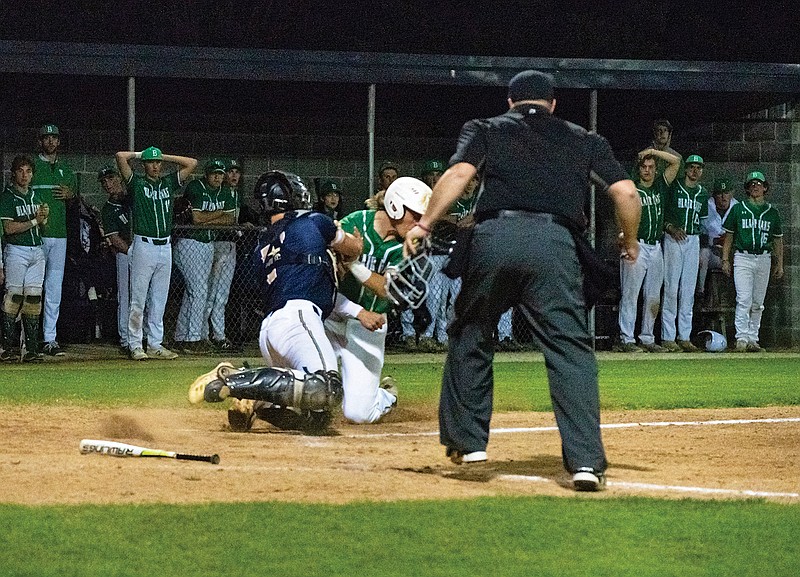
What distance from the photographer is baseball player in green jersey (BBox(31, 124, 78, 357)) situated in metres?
13.6

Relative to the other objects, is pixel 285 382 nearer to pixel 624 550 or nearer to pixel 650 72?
pixel 624 550

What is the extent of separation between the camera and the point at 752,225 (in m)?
15.6

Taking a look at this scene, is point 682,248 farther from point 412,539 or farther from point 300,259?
point 412,539

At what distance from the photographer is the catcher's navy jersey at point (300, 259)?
7781 mm

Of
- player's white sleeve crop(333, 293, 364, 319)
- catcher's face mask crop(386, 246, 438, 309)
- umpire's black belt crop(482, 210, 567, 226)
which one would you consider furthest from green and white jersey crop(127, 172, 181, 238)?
umpire's black belt crop(482, 210, 567, 226)

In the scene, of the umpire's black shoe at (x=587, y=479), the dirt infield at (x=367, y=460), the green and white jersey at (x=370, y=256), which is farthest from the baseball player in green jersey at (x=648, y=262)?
the umpire's black shoe at (x=587, y=479)

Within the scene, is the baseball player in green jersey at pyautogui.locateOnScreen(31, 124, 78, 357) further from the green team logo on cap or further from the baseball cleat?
the baseball cleat

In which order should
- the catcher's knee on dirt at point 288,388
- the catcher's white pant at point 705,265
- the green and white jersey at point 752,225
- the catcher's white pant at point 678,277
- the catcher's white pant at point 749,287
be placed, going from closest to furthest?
the catcher's knee on dirt at point 288,388 < the catcher's white pant at point 678,277 < the green and white jersey at point 752,225 < the catcher's white pant at point 749,287 < the catcher's white pant at point 705,265

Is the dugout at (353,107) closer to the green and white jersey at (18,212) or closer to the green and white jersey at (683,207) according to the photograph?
the green and white jersey at (683,207)

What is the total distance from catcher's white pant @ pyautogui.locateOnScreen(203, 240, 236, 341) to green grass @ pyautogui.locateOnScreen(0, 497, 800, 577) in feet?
30.8

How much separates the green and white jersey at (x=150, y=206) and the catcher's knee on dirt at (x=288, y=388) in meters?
6.44

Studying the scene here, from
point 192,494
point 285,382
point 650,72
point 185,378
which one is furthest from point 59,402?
point 650,72

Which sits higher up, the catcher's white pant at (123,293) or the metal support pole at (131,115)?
the metal support pole at (131,115)

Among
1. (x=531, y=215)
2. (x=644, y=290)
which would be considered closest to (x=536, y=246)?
(x=531, y=215)
